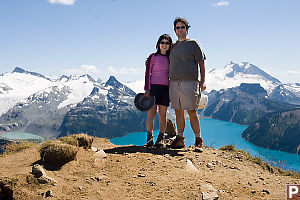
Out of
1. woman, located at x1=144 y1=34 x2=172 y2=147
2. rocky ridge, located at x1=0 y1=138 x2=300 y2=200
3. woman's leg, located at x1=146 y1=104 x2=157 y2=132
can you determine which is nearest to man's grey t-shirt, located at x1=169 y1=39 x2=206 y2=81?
woman, located at x1=144 y1=34 x2=172 y2=147

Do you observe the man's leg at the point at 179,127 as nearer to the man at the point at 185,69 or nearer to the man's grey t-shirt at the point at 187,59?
the man at the point at 185,69

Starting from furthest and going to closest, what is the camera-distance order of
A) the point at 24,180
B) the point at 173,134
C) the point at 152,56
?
Answer: the point at 173,134
the point at 152,56
the point at 24,180

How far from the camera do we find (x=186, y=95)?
8.05 metres

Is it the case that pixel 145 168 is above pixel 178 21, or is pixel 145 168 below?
below

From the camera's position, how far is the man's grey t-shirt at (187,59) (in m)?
7.98

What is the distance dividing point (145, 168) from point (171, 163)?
873mm

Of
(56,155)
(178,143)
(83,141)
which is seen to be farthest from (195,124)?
(56,155)

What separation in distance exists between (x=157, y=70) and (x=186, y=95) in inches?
60.4

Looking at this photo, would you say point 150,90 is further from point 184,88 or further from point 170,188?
point 170,188

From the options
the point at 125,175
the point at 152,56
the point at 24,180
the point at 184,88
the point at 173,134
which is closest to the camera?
the point at 24,180

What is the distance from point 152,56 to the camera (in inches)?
345

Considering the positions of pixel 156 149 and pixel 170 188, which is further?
pixel 156 149

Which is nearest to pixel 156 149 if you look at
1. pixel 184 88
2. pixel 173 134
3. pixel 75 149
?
pixel 184 88

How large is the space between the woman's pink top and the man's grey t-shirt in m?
0.64
